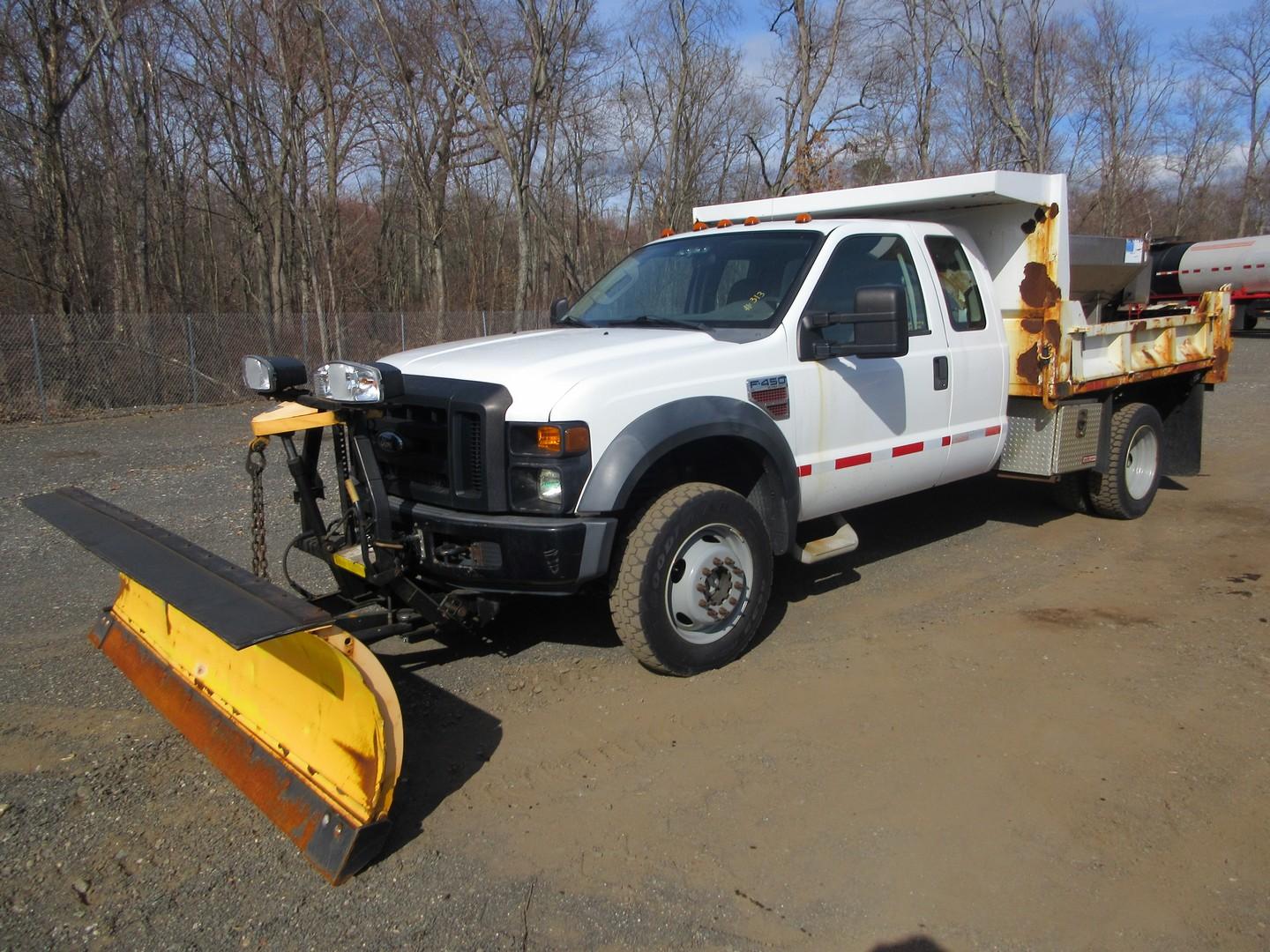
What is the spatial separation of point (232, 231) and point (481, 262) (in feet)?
26.6

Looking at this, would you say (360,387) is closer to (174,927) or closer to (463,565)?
(463,565)

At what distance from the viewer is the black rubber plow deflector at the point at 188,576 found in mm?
2922

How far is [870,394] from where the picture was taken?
515cm

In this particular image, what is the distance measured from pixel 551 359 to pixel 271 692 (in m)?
1.74

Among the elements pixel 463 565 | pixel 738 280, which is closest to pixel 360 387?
pixel 463 565

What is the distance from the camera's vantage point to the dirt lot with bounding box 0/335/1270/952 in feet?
9.32

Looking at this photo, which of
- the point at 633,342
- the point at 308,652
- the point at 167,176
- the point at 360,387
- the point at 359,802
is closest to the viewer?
the point at 359,802

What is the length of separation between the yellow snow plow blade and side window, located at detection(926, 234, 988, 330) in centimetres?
409

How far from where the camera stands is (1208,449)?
10578mm

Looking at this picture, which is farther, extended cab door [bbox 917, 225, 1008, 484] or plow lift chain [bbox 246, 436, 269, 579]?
extended cab door [bbox 917, 225, 1008, 484]

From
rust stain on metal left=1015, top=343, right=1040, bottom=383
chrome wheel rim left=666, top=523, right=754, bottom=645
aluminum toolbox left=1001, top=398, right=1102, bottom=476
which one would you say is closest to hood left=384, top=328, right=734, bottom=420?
chrome wheel rim left=666, top=523, right=754, bottom=645

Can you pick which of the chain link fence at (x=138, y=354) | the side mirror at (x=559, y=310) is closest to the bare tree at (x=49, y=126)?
the chain link fence at (x=138, y=354)

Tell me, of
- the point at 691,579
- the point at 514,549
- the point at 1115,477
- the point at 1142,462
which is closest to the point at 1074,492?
the point at 1115,477

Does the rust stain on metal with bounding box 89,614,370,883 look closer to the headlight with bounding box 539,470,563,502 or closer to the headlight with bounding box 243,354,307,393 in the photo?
the headlight with bounding box 243,354,307,393
